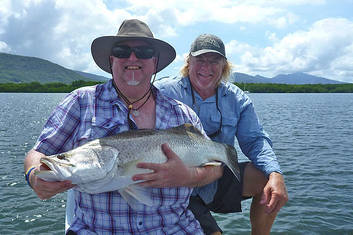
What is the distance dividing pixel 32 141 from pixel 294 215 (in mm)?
14467

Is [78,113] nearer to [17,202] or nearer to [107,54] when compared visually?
[107,54]

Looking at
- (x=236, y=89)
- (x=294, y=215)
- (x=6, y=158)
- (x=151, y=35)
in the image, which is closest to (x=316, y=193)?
(x=294, y=215)

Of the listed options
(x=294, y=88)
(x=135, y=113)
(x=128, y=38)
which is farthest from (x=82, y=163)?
(x=294, y=88)

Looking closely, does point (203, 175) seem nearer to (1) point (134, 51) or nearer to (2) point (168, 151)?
(2) point (168, 151)

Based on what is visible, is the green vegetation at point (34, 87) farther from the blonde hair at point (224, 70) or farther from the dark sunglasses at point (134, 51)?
the dark sunglasses at point (134, 51)

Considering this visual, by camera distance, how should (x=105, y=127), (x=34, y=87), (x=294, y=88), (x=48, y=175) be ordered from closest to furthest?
(x=48, y=175)
(x=105, y=127)
(x=294, y=88)
(x=34, y=87)

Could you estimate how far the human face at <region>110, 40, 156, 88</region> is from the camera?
11.8 ft

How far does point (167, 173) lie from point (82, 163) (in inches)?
30.5

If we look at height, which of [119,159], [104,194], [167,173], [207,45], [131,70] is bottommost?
[104,194]

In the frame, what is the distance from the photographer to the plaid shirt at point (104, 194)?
3170 mm

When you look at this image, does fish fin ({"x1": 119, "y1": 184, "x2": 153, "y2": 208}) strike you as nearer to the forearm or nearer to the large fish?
the large fish

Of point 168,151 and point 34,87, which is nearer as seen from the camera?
point 168,151

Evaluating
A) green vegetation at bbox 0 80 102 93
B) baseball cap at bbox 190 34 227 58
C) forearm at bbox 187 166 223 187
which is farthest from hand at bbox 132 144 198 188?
green vegetation at bbox 0 80 102 93

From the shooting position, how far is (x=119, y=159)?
3.04m
